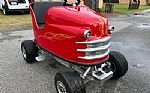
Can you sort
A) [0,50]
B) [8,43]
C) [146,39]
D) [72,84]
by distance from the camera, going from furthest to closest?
1. [146,39]
2. [8,43]
3. [0,50]
4. [72,84]

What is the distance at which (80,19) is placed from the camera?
157 inches

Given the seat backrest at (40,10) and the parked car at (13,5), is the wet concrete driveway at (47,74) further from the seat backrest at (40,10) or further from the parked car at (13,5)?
the parked car at (13,5)

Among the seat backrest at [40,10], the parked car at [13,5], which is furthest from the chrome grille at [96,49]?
the parked car at [13,5]

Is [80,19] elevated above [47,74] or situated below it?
above

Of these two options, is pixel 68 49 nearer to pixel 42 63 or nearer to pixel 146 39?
Result: pixel 42 63

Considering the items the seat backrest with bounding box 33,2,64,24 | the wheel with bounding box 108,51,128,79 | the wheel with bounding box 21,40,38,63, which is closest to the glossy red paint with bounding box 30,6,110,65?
the wheel with bounding box 108,51,128,79

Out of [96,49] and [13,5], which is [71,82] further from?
[13,5]

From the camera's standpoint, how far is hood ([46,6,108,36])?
154 inches

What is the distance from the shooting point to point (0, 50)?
7152 mm

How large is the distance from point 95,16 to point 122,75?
150 centimetres

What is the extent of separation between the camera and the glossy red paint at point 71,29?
12.7 ft

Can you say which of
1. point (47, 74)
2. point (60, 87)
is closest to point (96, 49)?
point (60, 87)

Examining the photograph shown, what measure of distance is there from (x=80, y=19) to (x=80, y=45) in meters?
0.48

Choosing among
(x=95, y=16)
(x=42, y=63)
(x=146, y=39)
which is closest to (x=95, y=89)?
(x=95, y=16)
